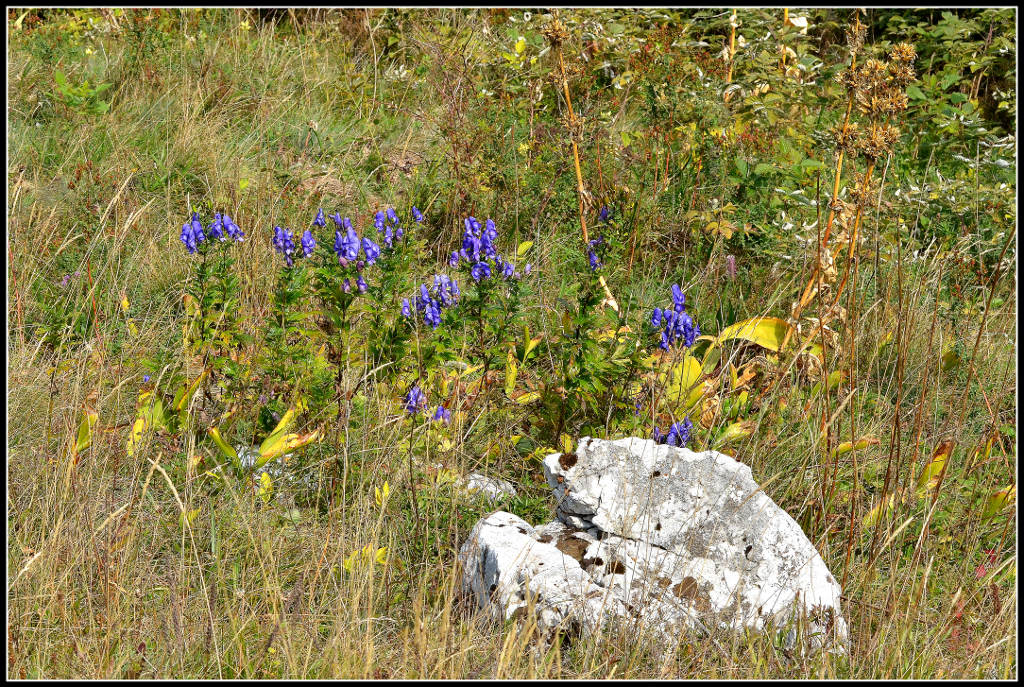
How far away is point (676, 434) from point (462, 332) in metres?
0.85

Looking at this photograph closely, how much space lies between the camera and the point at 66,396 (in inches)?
96.9

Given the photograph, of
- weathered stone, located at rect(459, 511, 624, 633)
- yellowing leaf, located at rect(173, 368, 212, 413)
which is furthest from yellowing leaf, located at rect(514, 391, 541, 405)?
yellowing leaf, located at rect(173, 368, 212, 413)

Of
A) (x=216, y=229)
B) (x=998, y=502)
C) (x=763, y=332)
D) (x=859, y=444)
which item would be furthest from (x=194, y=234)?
(x=998, y=502)

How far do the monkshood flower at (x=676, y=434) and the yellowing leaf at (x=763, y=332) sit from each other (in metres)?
0.56

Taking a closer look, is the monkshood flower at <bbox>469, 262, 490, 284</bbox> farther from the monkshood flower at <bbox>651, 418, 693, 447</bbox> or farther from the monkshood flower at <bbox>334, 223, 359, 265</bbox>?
the monkshood flower at <bbox>651, 418, 693, 447</bbox>

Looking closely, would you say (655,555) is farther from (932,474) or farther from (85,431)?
(85,431)

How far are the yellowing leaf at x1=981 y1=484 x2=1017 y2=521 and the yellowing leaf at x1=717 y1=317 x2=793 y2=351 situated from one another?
842 millimetres

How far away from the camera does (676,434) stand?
101 inches

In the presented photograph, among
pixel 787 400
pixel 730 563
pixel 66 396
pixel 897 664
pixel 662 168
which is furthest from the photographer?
pixel 662 168

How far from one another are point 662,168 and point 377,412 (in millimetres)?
2122

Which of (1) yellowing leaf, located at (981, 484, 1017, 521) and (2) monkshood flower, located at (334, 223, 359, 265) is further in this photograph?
(2) monkshood flower, located at (334, 223, 359, 265)

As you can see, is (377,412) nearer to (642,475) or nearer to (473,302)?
(473,302)

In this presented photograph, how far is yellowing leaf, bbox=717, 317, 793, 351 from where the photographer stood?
3049 millimetres

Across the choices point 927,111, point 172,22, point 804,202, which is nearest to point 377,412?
point 804,202
